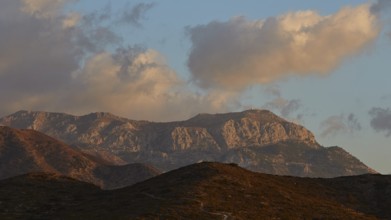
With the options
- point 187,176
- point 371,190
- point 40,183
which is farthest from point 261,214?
point 40,183

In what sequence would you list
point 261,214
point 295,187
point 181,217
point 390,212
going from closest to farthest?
point 181,217 → point 261,214 → point 390,212 → point 295,187

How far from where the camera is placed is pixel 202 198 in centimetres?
14912

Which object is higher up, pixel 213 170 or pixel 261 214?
pixel 213 170

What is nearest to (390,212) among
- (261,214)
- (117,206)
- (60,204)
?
(261,214)

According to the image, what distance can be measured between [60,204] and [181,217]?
46.1m

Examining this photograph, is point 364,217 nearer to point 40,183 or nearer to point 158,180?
point 158,180

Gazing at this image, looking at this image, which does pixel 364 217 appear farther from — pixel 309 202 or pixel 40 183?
pixel 40 183

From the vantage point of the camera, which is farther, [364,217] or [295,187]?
[295,187]

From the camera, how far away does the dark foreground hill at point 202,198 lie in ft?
459

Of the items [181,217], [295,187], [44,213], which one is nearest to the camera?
[181,217]

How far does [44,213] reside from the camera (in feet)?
490

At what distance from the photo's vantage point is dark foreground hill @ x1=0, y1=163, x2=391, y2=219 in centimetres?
14000

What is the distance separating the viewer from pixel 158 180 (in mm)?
179750

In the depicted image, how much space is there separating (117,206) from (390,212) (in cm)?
7826
